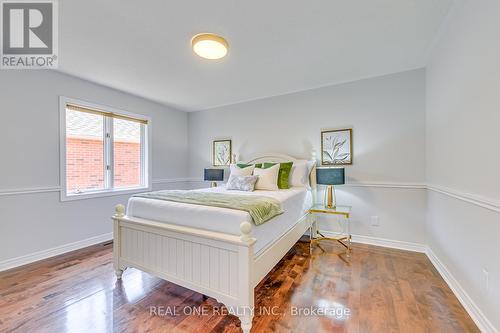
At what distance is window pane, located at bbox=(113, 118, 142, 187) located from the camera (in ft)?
11.9

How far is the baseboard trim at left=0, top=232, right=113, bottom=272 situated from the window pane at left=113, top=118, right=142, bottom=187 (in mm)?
888

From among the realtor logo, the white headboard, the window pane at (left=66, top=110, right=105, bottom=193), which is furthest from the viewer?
the white headboard

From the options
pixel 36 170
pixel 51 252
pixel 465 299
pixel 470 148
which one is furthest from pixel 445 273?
pixel 36 170

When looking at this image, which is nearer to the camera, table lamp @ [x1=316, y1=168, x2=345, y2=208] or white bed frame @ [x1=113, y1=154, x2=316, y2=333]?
white bed frame @ [x1=113, y1=154, x2=316, y2=333]

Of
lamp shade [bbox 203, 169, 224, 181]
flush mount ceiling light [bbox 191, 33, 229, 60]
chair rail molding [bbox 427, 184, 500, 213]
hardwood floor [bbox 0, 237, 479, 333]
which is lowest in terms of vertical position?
hardwood floor [bbox 0, 237, 479, 333]

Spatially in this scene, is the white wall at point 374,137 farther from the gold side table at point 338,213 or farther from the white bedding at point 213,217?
the white bedding at point 213,217

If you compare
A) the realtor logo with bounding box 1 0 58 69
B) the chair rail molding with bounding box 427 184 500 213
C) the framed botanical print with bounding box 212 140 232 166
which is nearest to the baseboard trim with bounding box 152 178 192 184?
the framed botanical print with bounding box 212 140 232 166

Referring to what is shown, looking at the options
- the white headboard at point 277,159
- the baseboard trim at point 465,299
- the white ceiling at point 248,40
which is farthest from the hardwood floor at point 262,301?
the white ceiling at point 248,40

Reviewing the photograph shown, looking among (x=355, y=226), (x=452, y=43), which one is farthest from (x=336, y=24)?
(x=355, y=226)

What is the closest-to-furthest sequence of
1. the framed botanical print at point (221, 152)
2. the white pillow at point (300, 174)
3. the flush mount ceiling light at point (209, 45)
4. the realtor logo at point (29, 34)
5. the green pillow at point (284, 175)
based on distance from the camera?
the realtor logo at point (29, 34) < the flush mount ceiling light at point (209, 45) < the green pillow at point (284, 175) < the white pillow at point (300, 174) < the framed botanical print at point (221, 152)

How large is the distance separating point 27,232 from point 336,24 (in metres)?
4.19

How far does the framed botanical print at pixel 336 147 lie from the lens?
324cm

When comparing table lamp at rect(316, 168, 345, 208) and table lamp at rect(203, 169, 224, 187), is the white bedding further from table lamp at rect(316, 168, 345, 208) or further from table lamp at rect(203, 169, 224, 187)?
table lamp at rect(203, 169, 224, 187)

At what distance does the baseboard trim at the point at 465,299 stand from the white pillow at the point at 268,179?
2.01 m
